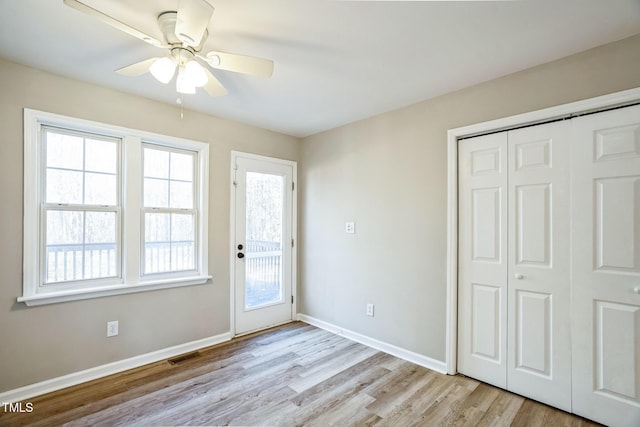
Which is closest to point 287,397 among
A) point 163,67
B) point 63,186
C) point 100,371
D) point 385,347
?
point 385,347

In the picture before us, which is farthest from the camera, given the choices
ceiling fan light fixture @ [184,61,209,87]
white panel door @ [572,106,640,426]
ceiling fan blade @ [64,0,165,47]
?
white panel door @ [572,106,640,426]

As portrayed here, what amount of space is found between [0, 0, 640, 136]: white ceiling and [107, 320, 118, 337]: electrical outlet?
2.02m

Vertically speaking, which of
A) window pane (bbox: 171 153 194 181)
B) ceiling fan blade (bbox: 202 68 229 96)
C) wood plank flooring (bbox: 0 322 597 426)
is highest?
ceiling fan blade (bbox: 202 68 229 96)

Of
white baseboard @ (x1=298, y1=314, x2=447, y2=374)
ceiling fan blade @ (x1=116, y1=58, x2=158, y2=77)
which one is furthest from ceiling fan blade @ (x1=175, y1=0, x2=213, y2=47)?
white baseboard @ (x1=298, y1=314, x2=447, y2=374)

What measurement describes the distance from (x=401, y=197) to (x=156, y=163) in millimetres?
2416

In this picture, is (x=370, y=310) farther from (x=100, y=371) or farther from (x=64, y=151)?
(x=64, y=151)

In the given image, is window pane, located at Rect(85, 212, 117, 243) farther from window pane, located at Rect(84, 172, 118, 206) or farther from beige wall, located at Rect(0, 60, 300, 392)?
beige wall, located at Rect(0, 60, 300, 392)

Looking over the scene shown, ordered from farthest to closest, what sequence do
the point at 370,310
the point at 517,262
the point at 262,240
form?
the point at 262,240 < the point at 370,310 < the point at 517,262

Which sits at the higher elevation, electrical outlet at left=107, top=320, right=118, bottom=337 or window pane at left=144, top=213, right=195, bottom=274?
window pane at left=144, top=213, right=195, bottom=274

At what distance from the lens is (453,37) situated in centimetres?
188

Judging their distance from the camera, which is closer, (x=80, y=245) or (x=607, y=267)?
(x=607, y=267)

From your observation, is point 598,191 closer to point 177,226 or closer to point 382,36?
point 382,36

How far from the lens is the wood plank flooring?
2.00 m

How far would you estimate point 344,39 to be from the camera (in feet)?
6.24
